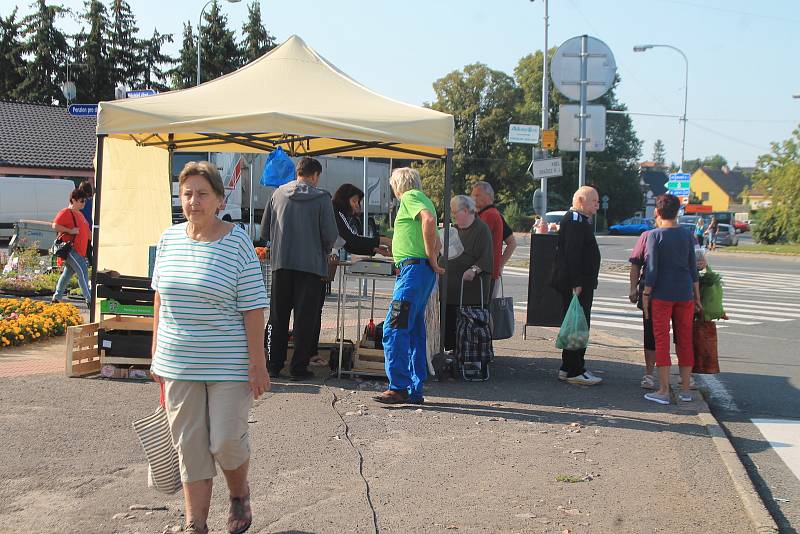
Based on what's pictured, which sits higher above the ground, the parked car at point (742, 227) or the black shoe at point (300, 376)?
the parked car at point (742, 227)

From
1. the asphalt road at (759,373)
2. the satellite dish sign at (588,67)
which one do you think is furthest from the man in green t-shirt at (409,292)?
the satellite dish sign at (588,67)

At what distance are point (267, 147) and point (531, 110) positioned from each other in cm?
6409

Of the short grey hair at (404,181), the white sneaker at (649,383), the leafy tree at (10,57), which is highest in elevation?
the leafy tree at (10,57)

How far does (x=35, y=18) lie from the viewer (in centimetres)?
6234

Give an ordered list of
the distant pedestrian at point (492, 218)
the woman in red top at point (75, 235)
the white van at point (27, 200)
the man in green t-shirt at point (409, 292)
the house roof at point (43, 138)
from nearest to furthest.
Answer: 1. the man in green t-shirt at point (409, 292)
2. the distant pedestrian at point (492, 218)
3. the woman in red top at point (75, 235)
4. the white van at point (27, 200)
5. the house roof at point (43, 138)

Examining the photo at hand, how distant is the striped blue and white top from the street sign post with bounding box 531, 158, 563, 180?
11.2 meters

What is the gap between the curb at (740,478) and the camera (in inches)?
183

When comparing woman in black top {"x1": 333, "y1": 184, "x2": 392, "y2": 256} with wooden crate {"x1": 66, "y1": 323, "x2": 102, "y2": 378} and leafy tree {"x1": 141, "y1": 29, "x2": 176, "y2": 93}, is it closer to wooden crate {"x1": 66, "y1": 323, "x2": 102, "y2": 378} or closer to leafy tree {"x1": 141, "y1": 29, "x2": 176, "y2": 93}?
wooden crate {"x1": 66, "y1": 323, "x2": 102, "y2": 378}

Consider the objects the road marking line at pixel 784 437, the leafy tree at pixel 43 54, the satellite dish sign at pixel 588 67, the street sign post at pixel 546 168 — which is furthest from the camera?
the leafy tree at pixel 43 54

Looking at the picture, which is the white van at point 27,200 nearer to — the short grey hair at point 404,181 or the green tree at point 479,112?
the short grey hair at point 404,181

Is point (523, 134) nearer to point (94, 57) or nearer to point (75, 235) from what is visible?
point (75, 235)

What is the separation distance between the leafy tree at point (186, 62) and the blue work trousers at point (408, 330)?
192 feet

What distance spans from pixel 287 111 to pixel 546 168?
7.56 m

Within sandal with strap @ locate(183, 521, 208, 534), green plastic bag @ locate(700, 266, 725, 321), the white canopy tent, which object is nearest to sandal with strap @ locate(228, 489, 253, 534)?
sandal with strap @ locate(183, 521, 208, 534)
